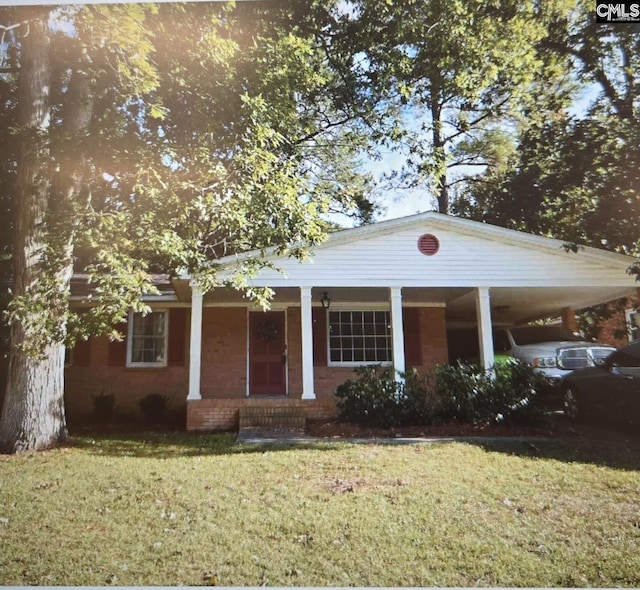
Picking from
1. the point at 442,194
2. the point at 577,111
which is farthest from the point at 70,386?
the point at 577,111

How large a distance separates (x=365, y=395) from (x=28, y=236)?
12.5ft

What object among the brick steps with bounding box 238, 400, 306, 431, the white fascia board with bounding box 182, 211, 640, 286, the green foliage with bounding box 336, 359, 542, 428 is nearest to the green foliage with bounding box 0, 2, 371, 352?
the white fascia board with bounding box 182, 211, 640, 286

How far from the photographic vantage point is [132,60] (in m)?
4.03

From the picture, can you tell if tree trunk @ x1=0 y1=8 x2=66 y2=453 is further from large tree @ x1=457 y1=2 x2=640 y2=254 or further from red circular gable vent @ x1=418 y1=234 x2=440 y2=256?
large tree @ x1=457 y1=2 x2=640 y2=254

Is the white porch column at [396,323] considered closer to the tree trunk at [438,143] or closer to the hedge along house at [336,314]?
the hedge along house at [336,314]

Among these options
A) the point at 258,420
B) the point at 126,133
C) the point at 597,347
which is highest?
the point at 126,133

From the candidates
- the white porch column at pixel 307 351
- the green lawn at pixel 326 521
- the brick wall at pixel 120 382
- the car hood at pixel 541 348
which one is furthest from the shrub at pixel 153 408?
the car hood at pixel 541 348

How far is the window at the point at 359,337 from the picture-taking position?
7.69m

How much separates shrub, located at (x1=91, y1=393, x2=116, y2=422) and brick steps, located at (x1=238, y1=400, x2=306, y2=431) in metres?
2.36

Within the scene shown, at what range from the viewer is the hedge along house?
6.16m

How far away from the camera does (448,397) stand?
5.62 metres

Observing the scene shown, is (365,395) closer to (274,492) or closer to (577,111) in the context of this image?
(274,492)

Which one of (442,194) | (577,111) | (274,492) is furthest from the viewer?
(442,194)

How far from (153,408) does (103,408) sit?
702mm
